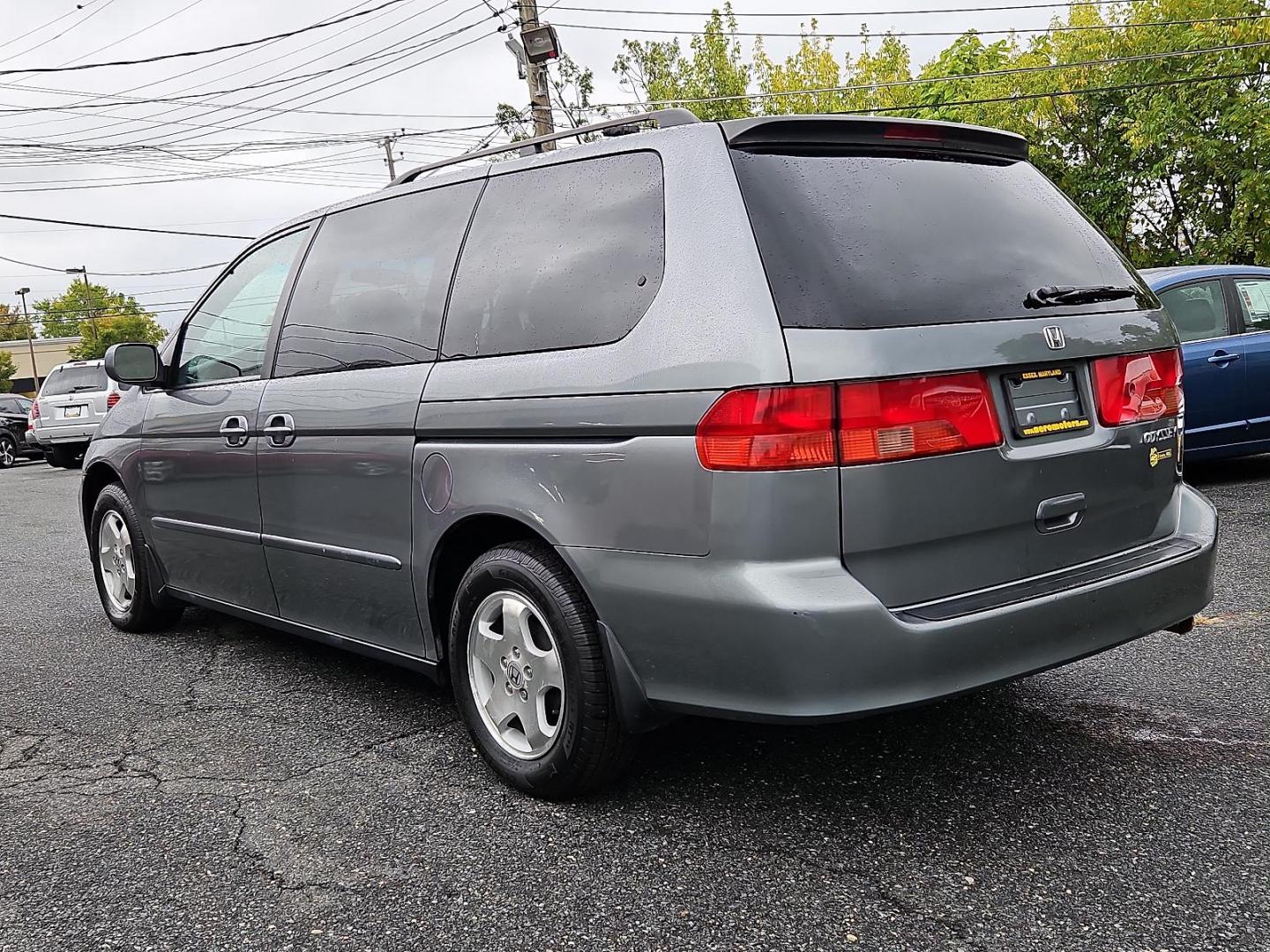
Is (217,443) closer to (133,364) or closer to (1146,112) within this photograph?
(133,364)

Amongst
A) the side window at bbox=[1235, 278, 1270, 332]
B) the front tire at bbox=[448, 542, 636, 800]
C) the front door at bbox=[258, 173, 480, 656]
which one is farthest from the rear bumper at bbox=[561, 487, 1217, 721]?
the side window at bbox=[1235, 278, 1270, 332]

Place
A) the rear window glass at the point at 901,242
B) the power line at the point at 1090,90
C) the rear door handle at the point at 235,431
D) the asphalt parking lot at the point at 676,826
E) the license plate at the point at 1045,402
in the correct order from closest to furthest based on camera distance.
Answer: the asphalt parking lot at the point at 676,826
the rear window glass at the point at 901,242
the license plate at the point at 1045,402
the rear door handle at the point at 235,431
the power line at the point at 1090,90

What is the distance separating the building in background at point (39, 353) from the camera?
86.5 meters

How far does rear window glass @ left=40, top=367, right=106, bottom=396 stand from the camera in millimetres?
18672

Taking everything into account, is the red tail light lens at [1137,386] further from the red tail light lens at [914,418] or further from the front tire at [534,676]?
the front tire at [534,676]

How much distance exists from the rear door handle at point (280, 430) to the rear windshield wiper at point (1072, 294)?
245 cm

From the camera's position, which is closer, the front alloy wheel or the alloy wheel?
the alloy wheel

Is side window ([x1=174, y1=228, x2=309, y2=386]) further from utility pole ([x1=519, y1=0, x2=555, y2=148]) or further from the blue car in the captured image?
utility pole ([x1=519, y1=0, x2=555, y2=148])

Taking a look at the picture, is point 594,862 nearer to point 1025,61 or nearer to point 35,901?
point 35,901

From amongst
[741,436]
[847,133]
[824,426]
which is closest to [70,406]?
[847,133]

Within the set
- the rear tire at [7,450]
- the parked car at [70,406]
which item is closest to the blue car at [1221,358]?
the parked car at [70,406]

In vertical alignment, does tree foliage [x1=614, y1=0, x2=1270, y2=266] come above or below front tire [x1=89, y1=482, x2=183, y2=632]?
above

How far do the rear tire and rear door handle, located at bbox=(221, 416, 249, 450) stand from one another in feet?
72.7

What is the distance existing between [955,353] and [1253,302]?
21.6 ft
